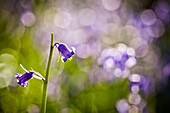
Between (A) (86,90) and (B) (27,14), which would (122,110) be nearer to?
(A) (86,90)

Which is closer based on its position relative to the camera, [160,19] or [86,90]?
[86,90]

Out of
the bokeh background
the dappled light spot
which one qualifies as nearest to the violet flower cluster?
the bokeh background

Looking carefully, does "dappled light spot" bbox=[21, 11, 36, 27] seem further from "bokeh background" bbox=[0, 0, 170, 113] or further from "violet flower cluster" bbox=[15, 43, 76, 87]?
"violet flower cluster" bbox=[15, 43, 76, 87]

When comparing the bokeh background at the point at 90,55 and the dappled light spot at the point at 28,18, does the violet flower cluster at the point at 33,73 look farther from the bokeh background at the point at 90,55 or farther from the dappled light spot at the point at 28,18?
the dappled light spot at the point at 28,18

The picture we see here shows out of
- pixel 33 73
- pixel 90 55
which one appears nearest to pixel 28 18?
pixel 90 55

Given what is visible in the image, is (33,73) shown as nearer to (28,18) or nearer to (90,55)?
(90,55)

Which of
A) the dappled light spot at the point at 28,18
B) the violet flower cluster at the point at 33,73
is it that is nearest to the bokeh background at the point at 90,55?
the dappled light spot at the point at 28,18

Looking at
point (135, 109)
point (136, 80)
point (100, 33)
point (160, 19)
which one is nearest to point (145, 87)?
point (136, 80)

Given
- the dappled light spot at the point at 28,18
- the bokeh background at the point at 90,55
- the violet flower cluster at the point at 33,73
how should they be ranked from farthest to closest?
1. the dappled light spot at the point at 28,18
2. the bokeh background at the point at 90,55
3. the violet flower cluster at the point at 33,73
